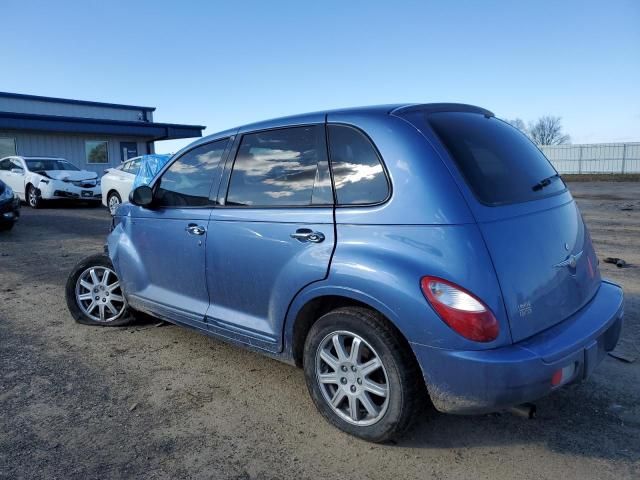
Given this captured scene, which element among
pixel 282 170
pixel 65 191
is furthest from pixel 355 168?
pixel 65 191

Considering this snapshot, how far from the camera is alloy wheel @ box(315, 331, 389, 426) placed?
2.85 m

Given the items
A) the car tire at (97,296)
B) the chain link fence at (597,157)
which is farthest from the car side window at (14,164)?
the chain link fence at (597,157)

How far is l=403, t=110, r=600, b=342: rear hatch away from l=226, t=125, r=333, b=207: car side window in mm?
632

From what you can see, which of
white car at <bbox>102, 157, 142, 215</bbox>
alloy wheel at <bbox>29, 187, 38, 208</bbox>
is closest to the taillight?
white car at <bbox>102, 157, 142, 215</bbox>

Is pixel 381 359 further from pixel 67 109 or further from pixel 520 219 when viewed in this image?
pixel 67 109

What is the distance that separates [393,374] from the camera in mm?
2729

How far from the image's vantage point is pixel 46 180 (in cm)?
1551

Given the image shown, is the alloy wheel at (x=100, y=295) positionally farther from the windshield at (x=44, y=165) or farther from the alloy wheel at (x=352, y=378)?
the windshield at (x=44, y=165)

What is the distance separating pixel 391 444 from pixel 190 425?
1.22 metres

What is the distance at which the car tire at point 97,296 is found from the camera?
193 inches

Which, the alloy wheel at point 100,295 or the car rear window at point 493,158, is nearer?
the car rear window at point 493,158

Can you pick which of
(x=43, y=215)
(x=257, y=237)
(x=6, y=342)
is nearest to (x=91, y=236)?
(x=43, y=215)

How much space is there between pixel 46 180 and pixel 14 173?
192cm

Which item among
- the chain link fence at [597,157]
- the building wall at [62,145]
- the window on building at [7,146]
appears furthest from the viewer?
the chain link fence at [597,157]
